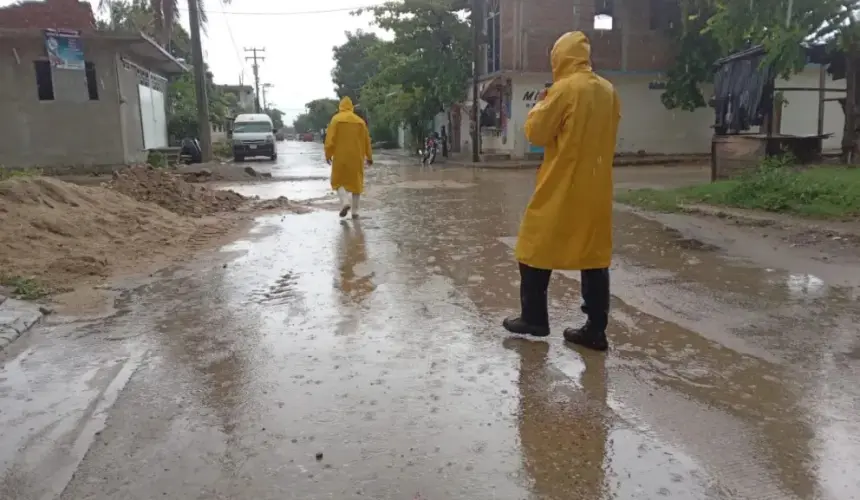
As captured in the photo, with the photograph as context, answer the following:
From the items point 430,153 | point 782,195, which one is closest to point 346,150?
point 782,195

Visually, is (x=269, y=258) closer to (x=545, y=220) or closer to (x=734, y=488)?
(x=545, y=220)

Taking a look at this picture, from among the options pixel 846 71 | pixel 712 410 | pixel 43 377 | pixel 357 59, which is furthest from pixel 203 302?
pixel 357 59

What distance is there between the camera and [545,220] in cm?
411

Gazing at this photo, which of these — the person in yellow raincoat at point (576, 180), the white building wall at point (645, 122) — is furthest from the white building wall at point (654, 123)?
the person in yellow raincoat at point (576, 180)

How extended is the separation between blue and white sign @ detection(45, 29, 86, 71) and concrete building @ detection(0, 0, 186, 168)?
165 millimetres

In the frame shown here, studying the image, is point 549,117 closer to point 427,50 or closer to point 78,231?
point 78,231

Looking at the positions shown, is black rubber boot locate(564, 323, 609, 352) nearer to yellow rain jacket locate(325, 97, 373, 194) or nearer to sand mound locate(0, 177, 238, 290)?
sand mound locate(0, 177, 238, 290)

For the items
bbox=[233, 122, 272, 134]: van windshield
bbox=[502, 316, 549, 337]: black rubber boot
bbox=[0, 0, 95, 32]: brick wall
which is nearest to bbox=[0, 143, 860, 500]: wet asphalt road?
bbox=[502, 316, 549, 337]: black rubber boot

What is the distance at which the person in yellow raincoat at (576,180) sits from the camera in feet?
13.3

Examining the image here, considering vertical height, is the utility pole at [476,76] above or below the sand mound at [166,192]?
above

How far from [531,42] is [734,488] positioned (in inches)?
980

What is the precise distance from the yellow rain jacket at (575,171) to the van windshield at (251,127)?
28.5 m

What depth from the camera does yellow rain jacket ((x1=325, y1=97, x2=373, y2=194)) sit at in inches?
401

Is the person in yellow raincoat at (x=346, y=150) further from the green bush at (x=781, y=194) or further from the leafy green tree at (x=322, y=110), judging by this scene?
the leafy green tree at (x=322, y=110)
